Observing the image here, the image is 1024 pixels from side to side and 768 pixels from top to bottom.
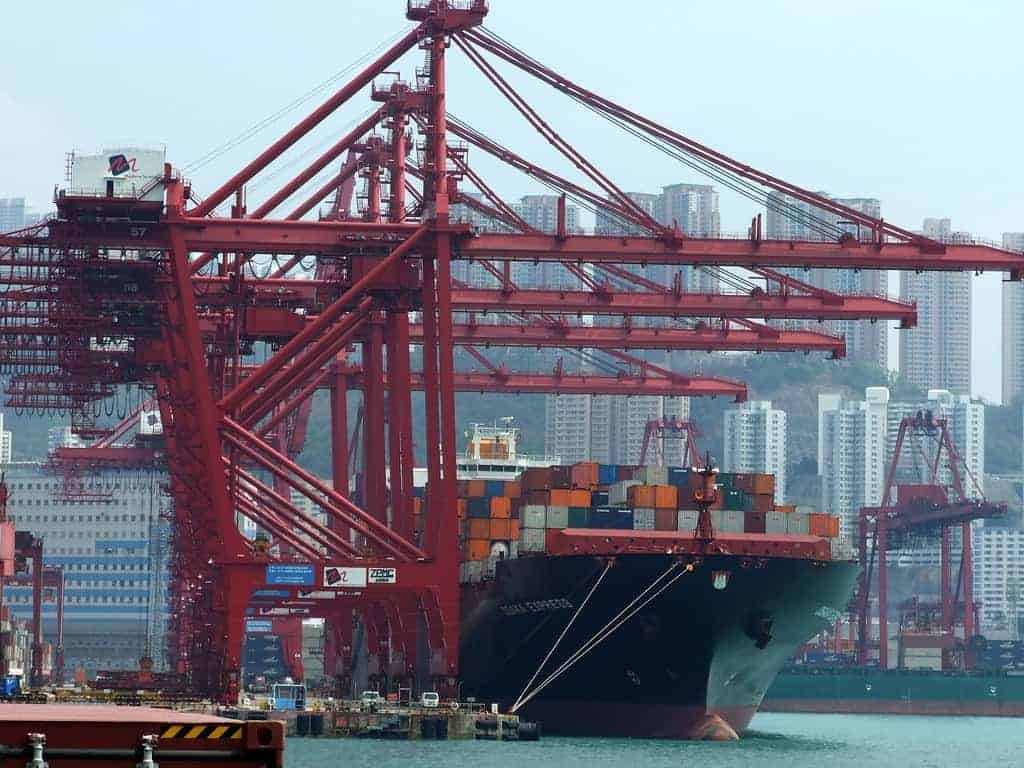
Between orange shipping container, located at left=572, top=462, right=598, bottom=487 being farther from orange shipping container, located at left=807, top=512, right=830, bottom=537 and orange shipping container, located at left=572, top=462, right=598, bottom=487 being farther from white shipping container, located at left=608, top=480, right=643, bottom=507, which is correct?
orange shipping container, located at left=807, top=512, right=830, bottom=537

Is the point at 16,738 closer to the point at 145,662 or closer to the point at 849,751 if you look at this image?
the point at 849,751

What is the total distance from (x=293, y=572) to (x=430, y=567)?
3084 millimetres

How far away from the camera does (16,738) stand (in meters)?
11.1

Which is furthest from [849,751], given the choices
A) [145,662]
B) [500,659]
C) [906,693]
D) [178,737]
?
[906,693]

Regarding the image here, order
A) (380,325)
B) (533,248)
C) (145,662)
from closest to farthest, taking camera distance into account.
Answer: (533,248) < (380,325) < (145,662)

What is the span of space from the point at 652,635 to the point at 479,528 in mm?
10959

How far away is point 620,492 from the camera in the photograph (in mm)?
56594

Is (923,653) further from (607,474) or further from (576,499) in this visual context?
(576,499)

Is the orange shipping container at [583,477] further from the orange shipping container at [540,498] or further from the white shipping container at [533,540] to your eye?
the white shipping container at [533,540]

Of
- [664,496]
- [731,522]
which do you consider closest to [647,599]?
[664,496]

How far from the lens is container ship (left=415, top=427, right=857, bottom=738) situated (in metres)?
51.4

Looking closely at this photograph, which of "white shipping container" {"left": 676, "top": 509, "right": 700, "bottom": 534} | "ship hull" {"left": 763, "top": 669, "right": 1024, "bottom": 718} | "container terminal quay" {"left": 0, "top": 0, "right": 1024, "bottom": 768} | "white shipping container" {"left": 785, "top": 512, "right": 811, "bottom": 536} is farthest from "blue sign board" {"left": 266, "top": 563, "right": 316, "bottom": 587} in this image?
"ship hull" {"left": 763, "top": 669, "right": 1024, "bottom": 718}

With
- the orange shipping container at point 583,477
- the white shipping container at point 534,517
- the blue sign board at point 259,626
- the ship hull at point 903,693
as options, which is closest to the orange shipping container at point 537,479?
the orange shipping container at point 583,477

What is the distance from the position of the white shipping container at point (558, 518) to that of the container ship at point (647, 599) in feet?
0.08
